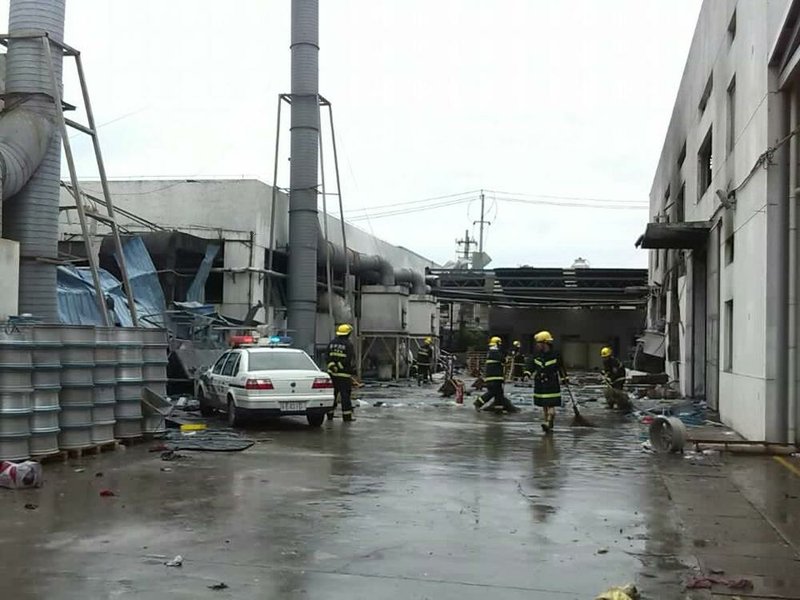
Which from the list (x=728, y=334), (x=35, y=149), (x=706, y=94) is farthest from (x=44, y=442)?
(x=706, y=94)

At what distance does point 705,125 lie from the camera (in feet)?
67.8

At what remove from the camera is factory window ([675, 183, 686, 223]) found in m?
26.1

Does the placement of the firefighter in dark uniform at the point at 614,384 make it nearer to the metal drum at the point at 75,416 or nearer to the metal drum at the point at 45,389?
the metal drum at the point at 75,416

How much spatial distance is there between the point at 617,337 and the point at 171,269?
35325 millimetres

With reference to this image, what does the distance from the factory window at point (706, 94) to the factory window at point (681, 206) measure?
4.56 m

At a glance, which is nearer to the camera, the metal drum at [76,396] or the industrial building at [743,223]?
the metal drum at [76,396]

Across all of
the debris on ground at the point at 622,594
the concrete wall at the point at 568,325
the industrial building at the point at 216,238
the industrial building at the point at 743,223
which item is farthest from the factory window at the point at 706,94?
the concrete wall at the point at 568,325

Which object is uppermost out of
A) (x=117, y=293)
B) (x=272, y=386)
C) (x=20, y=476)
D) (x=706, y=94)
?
(x=706, y=94)

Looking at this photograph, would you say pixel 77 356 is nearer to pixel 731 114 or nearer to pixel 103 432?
pixel 103 432

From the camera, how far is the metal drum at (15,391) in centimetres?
982

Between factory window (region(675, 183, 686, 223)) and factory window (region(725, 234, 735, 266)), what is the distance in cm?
996

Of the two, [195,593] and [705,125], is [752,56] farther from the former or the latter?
[195,593]

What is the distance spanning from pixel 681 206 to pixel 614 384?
345 inches

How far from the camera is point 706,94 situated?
20688 mm
